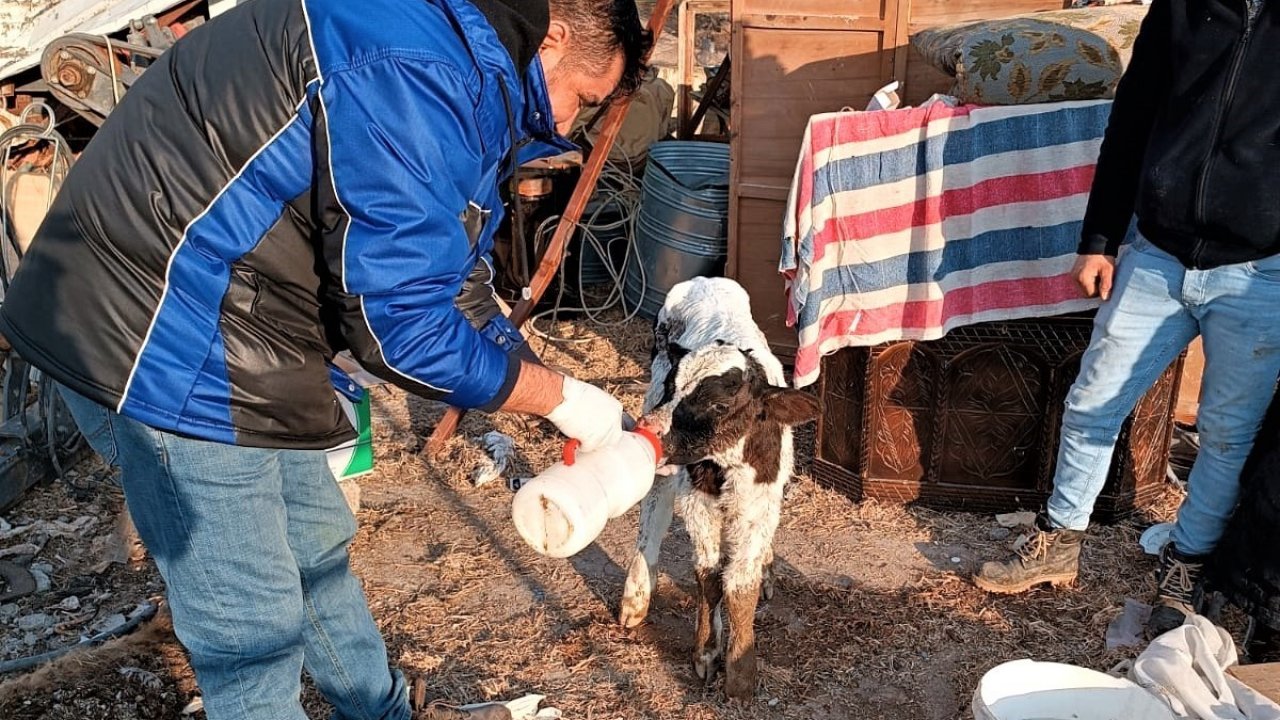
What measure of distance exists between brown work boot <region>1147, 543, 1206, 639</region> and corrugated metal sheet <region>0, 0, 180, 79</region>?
6691 millimetres

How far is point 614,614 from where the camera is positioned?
4.02m

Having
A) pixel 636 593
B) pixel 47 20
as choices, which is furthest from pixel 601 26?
pixel 47 20

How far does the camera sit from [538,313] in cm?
765

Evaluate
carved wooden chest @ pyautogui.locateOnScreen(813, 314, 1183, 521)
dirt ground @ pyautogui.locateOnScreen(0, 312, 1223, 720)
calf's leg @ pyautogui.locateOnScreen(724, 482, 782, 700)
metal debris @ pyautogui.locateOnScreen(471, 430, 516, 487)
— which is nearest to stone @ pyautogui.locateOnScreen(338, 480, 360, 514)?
dirt ground @ pyautogui.locateOnScreen(0, 312, 1223, 720)

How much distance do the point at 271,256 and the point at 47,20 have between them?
7445 millimetres

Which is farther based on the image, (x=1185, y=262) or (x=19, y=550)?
(x=19, y=550)

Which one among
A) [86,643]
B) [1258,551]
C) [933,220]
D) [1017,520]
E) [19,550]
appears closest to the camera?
[1258,551]

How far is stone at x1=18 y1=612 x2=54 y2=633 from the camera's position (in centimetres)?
389

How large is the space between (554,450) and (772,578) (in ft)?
5.92

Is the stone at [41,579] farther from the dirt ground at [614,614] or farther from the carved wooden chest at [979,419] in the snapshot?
the carved wooden chest at [979,419]

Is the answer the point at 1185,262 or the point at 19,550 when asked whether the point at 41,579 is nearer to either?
the point at 19,550

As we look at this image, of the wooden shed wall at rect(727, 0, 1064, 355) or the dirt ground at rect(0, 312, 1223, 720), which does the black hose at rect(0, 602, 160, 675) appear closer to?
the dirt ground at rect(0, 312, 1223, 720)

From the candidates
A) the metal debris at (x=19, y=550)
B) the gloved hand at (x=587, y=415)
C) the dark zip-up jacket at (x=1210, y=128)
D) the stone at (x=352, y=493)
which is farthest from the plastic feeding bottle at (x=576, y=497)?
the metal debris at (x=19, y=550)

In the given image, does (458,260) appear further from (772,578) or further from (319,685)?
(772,578)
